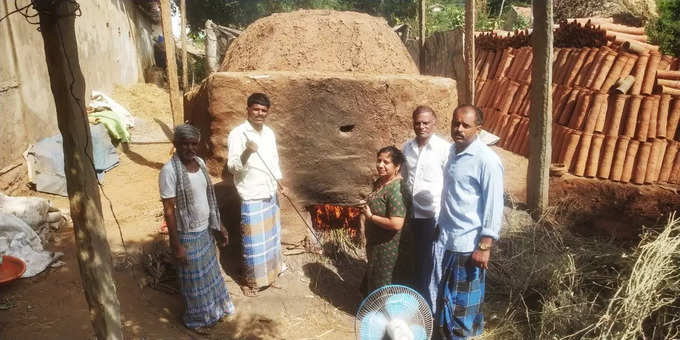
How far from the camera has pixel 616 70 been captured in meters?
6.43

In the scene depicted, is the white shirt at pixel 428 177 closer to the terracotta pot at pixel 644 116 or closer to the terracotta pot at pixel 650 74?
the terracotta pot at pixel 644 116

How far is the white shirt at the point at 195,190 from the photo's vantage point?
296 cm

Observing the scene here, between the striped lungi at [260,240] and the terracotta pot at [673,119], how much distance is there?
5616mm

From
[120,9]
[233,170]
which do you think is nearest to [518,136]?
[233,170]

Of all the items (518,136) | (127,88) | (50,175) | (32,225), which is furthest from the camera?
(127,88)

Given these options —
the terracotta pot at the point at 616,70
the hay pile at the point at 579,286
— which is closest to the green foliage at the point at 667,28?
the terracotta pot at the point at 616,70

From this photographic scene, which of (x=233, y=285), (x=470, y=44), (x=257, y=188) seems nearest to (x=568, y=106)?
(x=470, y=44)

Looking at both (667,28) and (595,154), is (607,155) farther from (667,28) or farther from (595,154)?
(667,28)

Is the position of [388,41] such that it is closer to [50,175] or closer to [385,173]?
[385,173]

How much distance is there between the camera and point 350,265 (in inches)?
182

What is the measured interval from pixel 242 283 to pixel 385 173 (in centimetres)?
188

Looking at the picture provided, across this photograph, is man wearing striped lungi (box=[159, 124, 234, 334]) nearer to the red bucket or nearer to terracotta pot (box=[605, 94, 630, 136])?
the red bucket

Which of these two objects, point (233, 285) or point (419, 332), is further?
point (233, 285)

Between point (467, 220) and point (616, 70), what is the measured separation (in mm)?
5311
